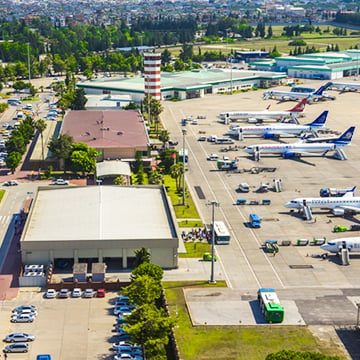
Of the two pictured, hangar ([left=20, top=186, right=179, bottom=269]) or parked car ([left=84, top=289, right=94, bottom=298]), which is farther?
hangar ([left=20, top=186, right=179, bottom=269])

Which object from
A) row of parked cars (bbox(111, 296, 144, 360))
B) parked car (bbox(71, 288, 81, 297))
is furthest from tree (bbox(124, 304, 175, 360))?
parked car (bbox(71, 288, 81, 297))

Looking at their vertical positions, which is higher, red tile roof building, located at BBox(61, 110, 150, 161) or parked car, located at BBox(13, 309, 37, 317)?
red tile roof building, located at BBox(61, 110, 150, 161)

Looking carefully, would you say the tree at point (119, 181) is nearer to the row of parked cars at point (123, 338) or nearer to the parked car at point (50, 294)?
the parked car at point (50, 294)

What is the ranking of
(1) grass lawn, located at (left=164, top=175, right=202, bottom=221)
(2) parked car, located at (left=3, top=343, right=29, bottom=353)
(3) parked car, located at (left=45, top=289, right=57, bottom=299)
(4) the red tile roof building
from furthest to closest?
(4) the red tile roof building, (1) grass lawn, located at (left=164, top=175, right=202, bottom=221), (3) parked car, located at (left=45, top=289, right=57, bottom=299), (2) parked car, located at (left=3, top=343, right=29, bottom=353)

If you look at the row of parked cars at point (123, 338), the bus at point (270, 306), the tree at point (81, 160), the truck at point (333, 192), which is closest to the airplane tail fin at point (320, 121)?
the truck at point (333, 192)

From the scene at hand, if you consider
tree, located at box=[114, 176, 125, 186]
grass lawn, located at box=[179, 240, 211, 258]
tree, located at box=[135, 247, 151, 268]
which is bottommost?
grass lawn, located at box=[179, 240, 211, 258]

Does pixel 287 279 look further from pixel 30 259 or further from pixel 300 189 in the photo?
pixel 300 189

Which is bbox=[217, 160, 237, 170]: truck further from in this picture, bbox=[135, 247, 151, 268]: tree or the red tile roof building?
bbox=[135, 247, 151, 268]: tree

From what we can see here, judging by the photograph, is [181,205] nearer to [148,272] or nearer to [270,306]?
[148,272]
